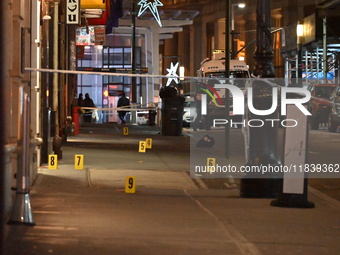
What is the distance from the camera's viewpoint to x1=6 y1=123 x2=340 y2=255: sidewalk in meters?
7.80

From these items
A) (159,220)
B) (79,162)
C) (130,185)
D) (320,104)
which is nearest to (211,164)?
(79,162)

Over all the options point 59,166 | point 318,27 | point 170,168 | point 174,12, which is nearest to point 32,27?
point 59,166

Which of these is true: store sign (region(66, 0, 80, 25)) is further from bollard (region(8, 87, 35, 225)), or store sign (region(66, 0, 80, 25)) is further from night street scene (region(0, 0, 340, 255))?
bollard (region(8, 87, 35, 225))

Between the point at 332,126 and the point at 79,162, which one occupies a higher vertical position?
the point at 332,126

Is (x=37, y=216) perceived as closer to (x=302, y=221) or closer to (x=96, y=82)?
(x=302, y=221)

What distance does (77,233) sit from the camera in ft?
27.5

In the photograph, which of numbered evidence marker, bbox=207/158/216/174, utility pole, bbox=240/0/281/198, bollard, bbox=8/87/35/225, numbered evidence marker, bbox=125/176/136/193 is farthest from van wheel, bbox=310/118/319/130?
bollard, bbox=8/87/35/225

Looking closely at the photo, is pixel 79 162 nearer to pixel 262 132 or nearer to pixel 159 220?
pixel 262 132

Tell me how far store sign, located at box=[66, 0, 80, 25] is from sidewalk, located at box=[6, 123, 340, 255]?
7.60 meters

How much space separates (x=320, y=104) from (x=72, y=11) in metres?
15.6

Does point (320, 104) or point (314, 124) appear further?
point (314, 124)

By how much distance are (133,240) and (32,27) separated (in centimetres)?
592

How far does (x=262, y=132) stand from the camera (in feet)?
40.4

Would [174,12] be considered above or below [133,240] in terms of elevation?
above
